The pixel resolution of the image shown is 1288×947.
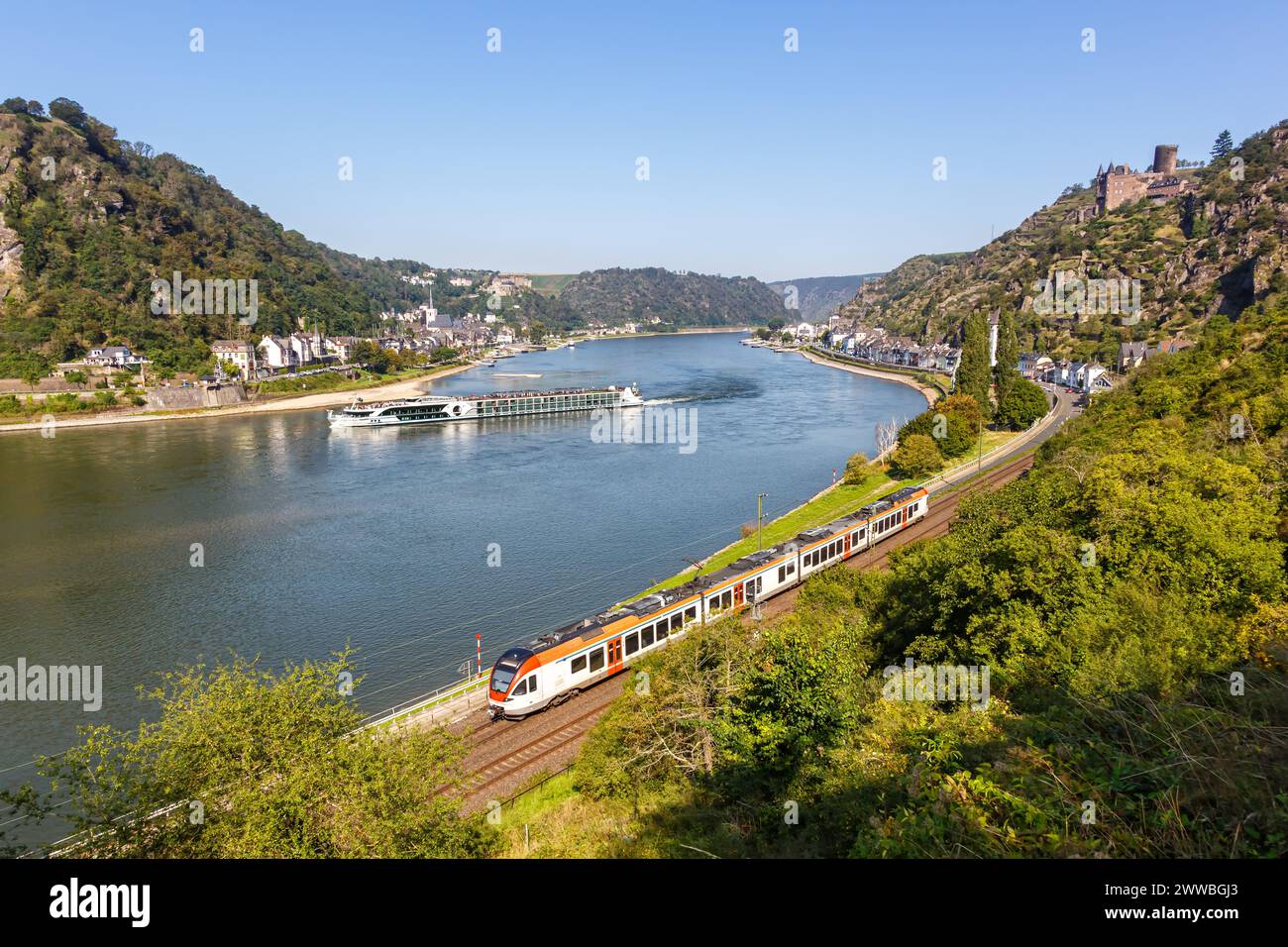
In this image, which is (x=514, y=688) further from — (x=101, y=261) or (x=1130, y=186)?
(x=1130, y=186)

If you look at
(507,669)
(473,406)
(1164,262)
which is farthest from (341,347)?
(1164,262)

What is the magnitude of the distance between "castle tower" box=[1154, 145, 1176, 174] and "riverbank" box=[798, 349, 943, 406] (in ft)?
246

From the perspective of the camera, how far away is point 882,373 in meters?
114

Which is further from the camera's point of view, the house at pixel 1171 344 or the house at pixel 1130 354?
the house at pixel 1130 354

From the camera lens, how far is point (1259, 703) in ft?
23.6

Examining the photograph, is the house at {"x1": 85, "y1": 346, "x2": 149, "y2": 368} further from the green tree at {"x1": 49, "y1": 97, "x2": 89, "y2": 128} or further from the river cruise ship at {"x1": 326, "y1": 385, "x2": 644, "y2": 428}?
the green tree at {"x1": 49, "y1": 97, "x2": 89, "y2": 128}

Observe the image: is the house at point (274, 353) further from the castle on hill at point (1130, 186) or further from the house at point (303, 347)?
the castle on hill at point (1130, 186)

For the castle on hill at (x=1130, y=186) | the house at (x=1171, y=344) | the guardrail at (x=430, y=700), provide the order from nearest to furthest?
the guardrail at (x=430, y=700), the house at (x=1171, y=344), the castle on hill at (x=1130, y=186)

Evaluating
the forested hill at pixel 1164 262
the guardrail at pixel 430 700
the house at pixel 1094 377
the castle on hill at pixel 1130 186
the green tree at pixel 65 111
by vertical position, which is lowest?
the guardrail at pixel 430 700

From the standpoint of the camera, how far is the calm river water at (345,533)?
24.0 metres

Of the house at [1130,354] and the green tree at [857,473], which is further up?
the house at [1130,354]

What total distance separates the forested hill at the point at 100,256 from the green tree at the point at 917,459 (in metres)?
78.7

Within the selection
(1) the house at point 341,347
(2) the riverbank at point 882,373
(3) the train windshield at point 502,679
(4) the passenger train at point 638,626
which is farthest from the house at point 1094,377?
(1) the house at point 341,347

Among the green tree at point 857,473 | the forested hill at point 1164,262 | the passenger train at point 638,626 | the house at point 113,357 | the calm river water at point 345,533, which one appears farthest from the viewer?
the house at point 113,357
